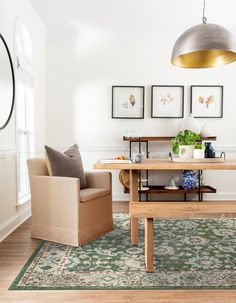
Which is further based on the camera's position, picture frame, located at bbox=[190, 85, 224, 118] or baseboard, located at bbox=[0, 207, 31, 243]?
picture frame, located at bbox=[190, 85, 224, 118]

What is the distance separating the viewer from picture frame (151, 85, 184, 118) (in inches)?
195

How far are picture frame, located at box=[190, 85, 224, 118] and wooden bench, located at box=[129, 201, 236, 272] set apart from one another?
2.84m

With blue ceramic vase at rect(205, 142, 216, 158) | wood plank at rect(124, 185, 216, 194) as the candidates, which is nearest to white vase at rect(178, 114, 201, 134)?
wood plank at rect(124, 185, 216, 194)

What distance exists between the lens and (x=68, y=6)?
3.96 meters

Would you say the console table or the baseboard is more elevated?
the console table

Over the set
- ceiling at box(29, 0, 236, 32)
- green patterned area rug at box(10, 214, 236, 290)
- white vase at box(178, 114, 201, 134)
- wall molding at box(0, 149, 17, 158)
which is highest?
ceiling at box(29, 0, 236, 32)

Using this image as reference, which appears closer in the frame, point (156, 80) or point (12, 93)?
point (12, 93)

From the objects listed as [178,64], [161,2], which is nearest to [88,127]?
[161,2]

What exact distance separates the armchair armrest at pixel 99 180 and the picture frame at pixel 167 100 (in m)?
1.88

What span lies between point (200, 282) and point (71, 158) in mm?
1745

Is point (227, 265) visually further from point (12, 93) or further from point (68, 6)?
point (68, 6)

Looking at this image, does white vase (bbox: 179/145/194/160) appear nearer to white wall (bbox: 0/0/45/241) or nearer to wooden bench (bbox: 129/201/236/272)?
wooden bench (bbox: 129/201/236/272)

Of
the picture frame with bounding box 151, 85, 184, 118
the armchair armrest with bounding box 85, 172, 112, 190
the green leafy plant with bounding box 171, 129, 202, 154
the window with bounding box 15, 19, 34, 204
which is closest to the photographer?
the green leafy plant with bounding box 171, 129, 202, 154

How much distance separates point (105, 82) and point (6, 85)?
→ 6.70 ft
